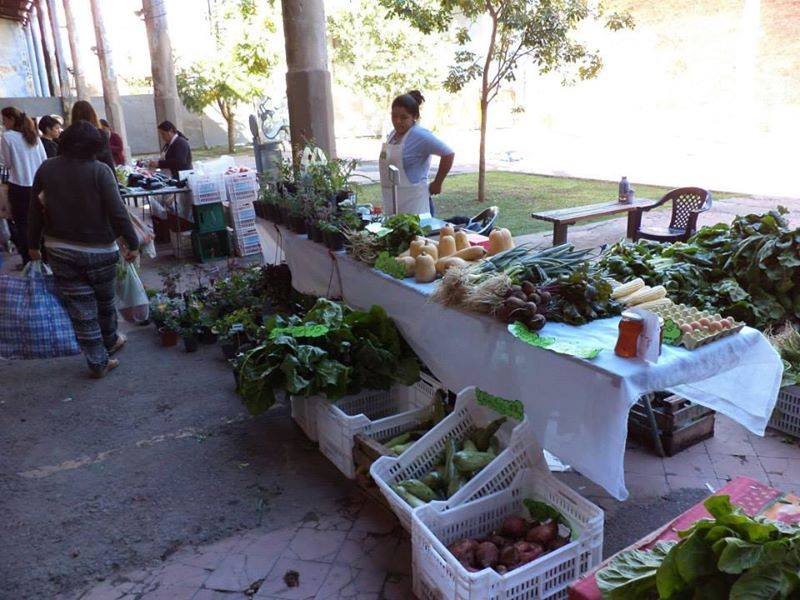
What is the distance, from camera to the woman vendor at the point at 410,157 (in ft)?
18.5

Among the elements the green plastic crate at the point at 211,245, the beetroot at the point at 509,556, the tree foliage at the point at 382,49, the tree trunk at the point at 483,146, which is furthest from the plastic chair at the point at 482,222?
the tree foliage at the point at 382,49

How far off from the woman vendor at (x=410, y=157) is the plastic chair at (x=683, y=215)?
8.21 feet

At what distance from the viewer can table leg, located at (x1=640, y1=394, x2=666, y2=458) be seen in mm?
3689

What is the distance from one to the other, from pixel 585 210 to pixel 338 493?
5.07 meters

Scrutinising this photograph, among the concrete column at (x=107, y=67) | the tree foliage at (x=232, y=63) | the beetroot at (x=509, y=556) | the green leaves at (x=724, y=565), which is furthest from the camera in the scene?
the tree foliage at (x=232, y=63)

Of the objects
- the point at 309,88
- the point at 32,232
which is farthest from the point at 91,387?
the point at 309,88

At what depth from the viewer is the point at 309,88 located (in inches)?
279

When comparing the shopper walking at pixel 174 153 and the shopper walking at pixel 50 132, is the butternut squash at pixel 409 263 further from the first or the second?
the shopper walking at pixel 174 153

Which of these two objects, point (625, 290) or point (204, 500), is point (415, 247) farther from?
point (204, 500)

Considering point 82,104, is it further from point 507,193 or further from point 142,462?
point 507,193

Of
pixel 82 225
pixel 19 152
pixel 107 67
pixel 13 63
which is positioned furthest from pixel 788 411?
pixel 13 63

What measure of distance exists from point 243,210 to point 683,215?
539 centimetres

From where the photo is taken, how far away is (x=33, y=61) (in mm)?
28297

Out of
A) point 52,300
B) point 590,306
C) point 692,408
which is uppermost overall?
point 590,306
